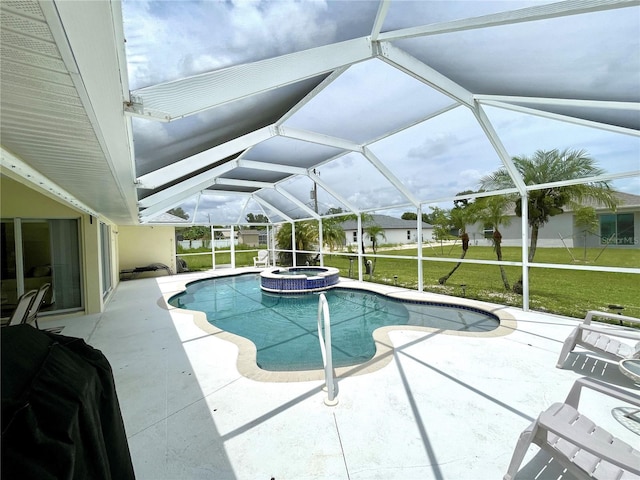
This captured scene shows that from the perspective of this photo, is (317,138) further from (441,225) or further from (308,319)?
(441,225)

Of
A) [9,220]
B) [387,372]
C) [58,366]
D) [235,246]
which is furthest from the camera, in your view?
[235,246]

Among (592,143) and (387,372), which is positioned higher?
(592,143)

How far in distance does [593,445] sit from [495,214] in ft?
36.4

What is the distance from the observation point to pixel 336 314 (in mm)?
9656

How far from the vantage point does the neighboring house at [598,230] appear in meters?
7.65

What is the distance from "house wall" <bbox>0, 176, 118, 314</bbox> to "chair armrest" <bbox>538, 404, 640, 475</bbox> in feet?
34.7

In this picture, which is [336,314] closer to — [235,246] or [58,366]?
[58,366]

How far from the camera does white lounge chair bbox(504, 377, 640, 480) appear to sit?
2146mm

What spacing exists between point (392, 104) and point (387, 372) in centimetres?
542

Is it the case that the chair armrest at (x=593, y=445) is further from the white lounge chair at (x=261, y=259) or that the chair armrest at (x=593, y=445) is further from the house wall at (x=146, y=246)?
the white lounge chair at (x=261, y=259)

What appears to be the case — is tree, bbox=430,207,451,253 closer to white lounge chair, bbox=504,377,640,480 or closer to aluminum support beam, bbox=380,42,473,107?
aluminum support beam, bbox=380,42,473,107

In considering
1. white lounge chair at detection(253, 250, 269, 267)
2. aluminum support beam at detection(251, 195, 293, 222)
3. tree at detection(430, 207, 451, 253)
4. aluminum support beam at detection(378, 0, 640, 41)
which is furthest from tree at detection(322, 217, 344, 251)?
aluminum support beam at detection(378, 0, 640, 41)

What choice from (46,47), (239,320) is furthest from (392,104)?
(239,320)

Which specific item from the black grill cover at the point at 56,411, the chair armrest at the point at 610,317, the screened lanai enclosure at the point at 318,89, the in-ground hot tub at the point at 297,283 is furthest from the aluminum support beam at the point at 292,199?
the black grill cover at the point at 56,411
